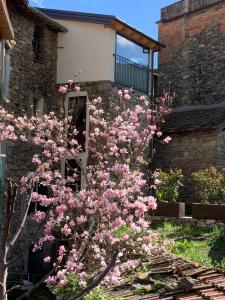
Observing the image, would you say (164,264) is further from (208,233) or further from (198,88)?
(198,88)

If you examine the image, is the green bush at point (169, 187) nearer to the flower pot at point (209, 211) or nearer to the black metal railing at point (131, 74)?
the flower pot at point (209, 211)

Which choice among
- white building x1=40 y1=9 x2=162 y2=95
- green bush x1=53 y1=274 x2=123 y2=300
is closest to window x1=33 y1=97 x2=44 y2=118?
white building x1=40 y1=9 x2=162 y2=95

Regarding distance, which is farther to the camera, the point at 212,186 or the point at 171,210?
the point at 212,186

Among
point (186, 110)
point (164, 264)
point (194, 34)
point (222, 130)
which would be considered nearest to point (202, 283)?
point (164, 264)

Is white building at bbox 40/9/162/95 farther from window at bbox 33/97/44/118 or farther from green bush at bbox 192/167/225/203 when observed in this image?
green bush at bbox 192/167/225/203

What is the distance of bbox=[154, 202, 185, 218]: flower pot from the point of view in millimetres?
14320

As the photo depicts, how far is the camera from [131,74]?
18.1 m

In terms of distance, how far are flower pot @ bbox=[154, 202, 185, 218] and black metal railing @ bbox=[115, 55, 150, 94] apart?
4.89 meters

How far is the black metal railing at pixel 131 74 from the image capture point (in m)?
17.4

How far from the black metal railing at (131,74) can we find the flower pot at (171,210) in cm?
489

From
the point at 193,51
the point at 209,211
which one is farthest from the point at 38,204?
the point at 193,51

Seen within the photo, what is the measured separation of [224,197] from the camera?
14789 millimetres

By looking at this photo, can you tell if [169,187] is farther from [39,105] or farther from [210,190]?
[39,105]

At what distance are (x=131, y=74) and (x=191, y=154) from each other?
365 cm
